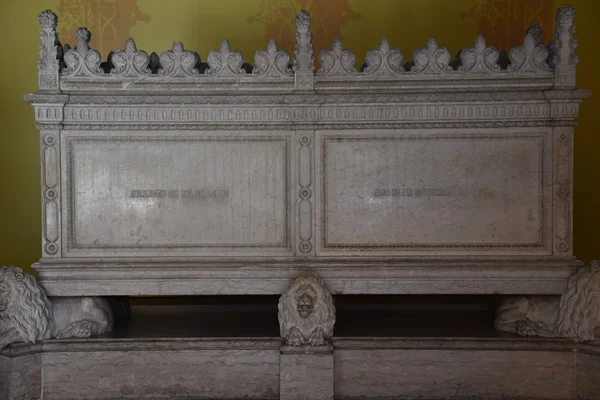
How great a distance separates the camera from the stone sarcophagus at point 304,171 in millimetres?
3936

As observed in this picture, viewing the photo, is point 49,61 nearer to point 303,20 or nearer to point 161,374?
point 303,20

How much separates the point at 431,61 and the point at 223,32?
216 centimetres

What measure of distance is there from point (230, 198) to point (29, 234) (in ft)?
7.71

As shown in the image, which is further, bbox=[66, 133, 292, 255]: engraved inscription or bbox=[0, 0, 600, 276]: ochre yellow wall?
bbox=[0, 0, 600, 276]: ochre yellow wall

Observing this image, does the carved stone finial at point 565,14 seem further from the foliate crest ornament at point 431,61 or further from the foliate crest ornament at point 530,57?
the foliate crest ornament at point 431,61

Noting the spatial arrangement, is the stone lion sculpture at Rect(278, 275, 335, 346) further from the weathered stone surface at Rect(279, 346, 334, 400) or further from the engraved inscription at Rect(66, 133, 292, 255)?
the engraved inscription at Rect(66, 133, 292, 255)

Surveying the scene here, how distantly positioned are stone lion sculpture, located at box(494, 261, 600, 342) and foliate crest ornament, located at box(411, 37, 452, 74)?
1.45 metres

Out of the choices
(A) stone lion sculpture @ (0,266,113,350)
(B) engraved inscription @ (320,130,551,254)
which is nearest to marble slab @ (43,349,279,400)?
(A) stone lion sculpture @ (0,266,113,350)

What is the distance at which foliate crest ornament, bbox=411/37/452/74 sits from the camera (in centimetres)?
393

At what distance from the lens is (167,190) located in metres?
4.00

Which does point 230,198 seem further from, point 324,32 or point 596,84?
point 596,84

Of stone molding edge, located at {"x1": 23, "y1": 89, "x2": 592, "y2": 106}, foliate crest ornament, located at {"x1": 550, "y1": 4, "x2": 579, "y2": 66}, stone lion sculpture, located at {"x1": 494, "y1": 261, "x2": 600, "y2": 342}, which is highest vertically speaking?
foliate crest ornament, located at {"x1": 550, "y1": 4, "x2": 579, "y2": 66}

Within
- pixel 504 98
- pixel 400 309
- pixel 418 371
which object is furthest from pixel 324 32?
pixel 418 371

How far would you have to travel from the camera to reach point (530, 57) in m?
3.93
